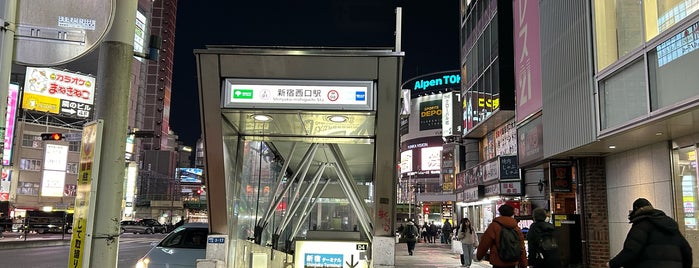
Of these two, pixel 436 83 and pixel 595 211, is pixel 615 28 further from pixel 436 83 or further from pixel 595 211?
pixel 436 83

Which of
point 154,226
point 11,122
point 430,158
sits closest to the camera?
point 11,122

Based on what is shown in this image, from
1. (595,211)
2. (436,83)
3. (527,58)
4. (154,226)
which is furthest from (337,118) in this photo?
(436,83)

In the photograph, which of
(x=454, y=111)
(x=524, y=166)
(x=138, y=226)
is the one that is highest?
(x=454, y=111)

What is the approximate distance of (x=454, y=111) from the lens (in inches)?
1535

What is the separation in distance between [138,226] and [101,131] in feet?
155

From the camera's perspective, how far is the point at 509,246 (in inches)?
256

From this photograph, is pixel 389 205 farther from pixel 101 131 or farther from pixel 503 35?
pixel 503 35

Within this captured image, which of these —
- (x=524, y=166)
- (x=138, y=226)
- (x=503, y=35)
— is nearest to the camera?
(x=524, y=166)

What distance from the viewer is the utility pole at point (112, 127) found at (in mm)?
4375

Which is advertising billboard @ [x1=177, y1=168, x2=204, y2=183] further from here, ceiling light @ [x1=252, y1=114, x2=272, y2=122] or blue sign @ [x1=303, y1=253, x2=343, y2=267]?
ceiling light @ [x1=252, y1=114, x2=272, y2=122]

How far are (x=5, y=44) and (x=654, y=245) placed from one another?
5686 mm

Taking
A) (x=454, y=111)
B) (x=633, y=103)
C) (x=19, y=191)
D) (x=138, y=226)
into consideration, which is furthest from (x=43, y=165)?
(x=633, y=103)

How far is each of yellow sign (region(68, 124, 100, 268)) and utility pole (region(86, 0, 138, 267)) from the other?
0.10 meters

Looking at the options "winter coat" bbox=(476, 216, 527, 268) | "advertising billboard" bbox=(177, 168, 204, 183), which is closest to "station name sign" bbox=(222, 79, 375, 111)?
"winter coat" bbox=(476, 216, 527, 268)
